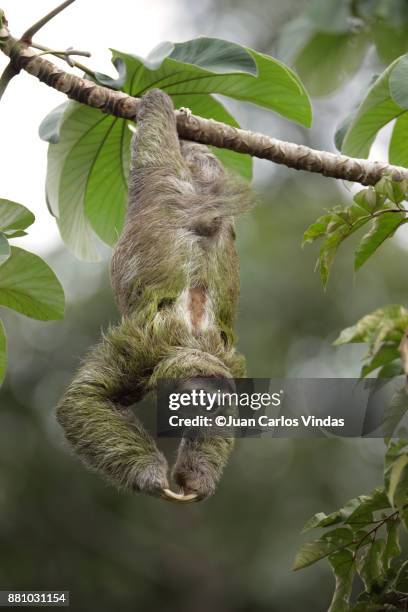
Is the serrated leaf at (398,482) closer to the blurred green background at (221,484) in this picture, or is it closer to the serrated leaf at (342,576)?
the serrated leaf at (342,576)

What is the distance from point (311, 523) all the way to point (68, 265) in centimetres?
1652

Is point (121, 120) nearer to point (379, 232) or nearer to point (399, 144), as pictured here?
point (399, 144)

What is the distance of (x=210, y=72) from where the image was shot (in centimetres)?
365

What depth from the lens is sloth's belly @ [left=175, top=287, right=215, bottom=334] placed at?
11.1 ft

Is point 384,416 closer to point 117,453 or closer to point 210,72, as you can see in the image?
point 117,453

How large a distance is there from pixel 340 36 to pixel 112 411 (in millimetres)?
2050

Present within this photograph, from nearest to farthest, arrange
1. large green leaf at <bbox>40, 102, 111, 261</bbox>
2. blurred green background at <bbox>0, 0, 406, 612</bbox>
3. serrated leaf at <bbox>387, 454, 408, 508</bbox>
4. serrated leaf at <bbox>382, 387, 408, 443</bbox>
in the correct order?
serrated leaf at <bbox>387, 454, 408, 508</bbox> → serrated leaf at <bbox>382, 387, 408, 443</bbox> → large green leaf at <bbox>40, 102, 111, 261</bbox> → blurred green background at <bbox>0, 0, 406, 612</bbox>

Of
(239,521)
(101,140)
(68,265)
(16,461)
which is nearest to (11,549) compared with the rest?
(16,461)

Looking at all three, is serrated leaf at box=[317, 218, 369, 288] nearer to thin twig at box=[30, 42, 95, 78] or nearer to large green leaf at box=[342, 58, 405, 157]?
large green leaf at box=[342, 58, 405, 157]

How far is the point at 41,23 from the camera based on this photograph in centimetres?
350

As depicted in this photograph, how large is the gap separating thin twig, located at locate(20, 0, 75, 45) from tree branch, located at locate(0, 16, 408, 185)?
4 centimetres

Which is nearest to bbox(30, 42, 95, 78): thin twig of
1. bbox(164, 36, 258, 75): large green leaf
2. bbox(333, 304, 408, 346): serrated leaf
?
bbox(164, 36, 258, 75): large green leaf

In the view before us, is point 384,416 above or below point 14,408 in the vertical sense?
below

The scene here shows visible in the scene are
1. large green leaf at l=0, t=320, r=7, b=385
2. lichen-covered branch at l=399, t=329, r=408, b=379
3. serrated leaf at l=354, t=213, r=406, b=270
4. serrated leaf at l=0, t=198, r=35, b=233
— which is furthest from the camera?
large green leaf at l=0, t=320, r=7, b=385
